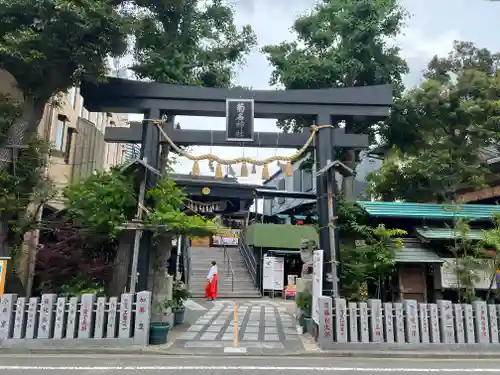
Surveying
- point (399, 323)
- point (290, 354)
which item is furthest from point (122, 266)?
point (399, 323)

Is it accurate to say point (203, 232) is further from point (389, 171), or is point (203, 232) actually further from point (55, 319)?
point (389, 171)

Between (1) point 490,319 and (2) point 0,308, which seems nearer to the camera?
(2) point 0,308

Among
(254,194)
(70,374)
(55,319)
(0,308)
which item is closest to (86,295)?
(55,319)

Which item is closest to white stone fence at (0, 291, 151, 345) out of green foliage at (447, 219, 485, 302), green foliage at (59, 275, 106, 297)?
green foliage at (59, 275, 106, 297)

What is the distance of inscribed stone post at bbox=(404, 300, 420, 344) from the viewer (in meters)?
9.45

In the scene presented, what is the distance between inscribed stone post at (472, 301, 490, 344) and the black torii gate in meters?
4.39

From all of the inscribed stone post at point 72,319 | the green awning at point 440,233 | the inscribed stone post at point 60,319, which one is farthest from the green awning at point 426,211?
the inscribed stone post at point 60,319

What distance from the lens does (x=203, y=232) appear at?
1050 cm

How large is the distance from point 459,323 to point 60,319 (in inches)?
370

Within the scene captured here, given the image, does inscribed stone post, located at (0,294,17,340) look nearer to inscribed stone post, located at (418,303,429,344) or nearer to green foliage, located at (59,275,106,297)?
green foliage, located at (59,275,106,297)

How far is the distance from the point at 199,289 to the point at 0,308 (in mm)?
12456

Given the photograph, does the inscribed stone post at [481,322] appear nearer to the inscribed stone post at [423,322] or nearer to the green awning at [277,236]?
the inscribed stone post at [423,322]

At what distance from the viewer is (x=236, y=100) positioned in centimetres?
1165

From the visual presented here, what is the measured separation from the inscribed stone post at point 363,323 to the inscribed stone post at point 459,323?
7.27ft
